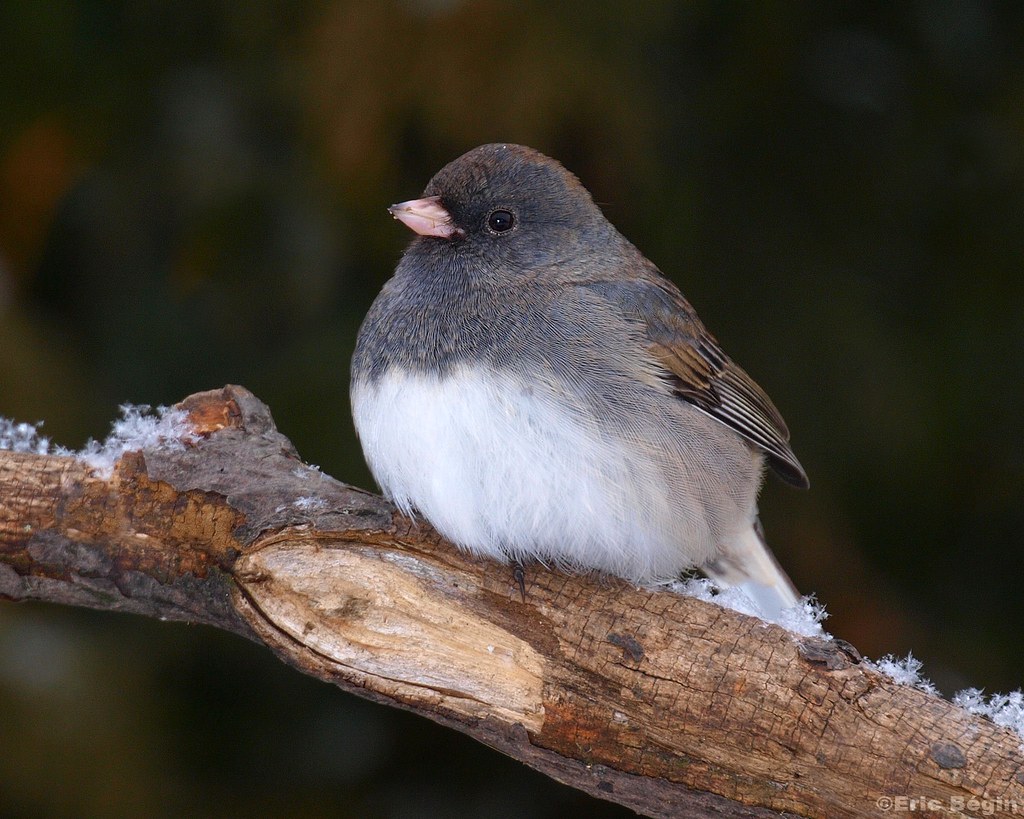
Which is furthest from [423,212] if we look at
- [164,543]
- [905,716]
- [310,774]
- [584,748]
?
[310,774]

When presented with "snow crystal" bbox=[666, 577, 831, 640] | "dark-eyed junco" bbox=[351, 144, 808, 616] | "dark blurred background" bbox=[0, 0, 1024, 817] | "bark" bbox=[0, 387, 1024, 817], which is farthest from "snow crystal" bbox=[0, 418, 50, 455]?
"snow crystal" bbox=[666, 577, 831, 640]

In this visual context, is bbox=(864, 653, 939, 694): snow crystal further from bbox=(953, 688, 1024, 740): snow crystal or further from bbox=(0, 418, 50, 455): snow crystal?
bbox=(0, 418, 50, 455): snow crystal

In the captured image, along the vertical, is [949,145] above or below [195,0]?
above

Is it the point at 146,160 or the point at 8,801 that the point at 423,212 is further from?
the point at 8,801

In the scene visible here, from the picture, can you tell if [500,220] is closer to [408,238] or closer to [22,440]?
[408,238]

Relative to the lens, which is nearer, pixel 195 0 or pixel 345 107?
pixel 345 107

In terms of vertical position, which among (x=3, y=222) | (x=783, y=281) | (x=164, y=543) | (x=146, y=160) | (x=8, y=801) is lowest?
(x=8, y=801)
